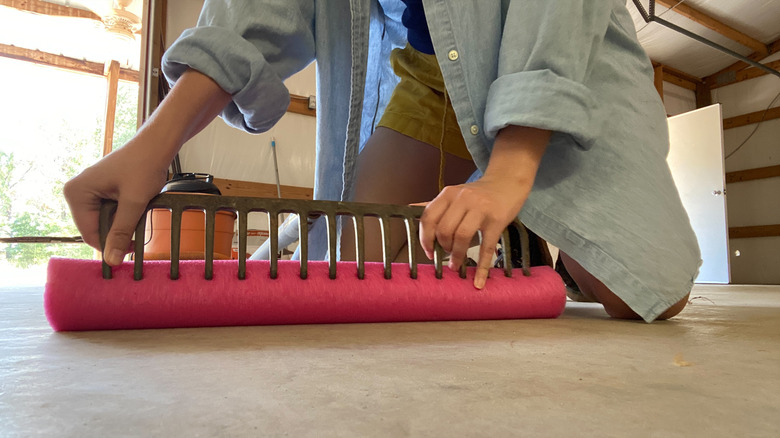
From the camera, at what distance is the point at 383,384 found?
1.33 feet

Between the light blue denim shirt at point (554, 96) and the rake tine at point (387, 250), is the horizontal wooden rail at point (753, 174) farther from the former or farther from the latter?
the rake tine at point (387, 250)

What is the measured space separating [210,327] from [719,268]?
5.98 m

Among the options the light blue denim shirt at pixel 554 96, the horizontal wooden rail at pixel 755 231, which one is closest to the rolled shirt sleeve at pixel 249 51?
the light blue denim shirt at pixel 554 96

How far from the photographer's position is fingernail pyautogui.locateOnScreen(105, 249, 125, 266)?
73 centimetres

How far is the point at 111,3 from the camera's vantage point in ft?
16.1

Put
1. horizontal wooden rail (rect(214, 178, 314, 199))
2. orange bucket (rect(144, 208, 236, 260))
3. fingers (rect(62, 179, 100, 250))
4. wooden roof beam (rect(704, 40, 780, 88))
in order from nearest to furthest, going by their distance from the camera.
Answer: fingers (rect(62, 179, 100, 250)), orange bucket (rect(144, 208, 236, 260)), horizontal wooden rail (rect(214, 178, 314, 199)), wooden roof beam (rect(704, 40, 780, 88))

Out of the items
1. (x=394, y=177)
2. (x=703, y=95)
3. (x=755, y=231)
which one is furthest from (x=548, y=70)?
(x=703, y=95)

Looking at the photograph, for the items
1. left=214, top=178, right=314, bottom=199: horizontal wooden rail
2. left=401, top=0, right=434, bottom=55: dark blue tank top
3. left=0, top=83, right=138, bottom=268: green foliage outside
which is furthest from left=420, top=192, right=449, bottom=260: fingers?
left=0, top=83, right=138, bottom=268: green foliage outside

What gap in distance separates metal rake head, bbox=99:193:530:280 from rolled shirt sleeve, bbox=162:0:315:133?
25cm

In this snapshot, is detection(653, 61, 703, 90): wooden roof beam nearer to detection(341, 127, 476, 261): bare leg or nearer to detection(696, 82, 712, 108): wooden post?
detection(696, 82, 712, 108): wooden post

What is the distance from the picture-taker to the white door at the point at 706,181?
5328mm

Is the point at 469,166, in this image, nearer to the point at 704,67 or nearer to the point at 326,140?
the point at 326,140

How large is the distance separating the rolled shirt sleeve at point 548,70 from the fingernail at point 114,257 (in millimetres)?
648

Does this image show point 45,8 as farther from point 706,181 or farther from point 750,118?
point 750,118
